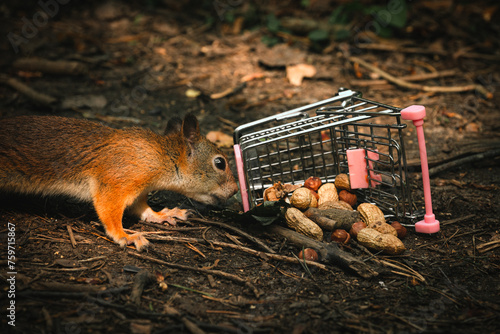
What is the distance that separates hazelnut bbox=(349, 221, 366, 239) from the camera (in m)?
2.80

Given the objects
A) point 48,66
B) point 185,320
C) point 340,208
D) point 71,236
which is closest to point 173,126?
point 71,236

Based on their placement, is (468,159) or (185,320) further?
(468,159)

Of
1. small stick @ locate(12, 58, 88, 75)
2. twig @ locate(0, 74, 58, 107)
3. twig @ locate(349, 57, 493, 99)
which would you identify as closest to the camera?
twig @ locate(0, 74, 58, 107)

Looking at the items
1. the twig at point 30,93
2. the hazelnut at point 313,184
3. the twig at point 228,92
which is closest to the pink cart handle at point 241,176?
the hazelnut at point 313,184

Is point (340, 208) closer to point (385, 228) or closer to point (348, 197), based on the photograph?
point (348, 197)

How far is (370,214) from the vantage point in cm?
292

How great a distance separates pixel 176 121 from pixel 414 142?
241 centimetres

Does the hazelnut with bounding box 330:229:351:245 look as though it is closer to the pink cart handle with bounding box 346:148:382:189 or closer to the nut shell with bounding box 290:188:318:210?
the nut shell with bounding box 290:188:318:210

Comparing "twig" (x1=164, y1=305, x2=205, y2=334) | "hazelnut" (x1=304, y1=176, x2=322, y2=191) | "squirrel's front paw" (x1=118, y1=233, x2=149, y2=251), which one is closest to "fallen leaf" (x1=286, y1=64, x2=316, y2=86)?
"hazelnut" (x1=304, y1=176, x2=322, y2=191)

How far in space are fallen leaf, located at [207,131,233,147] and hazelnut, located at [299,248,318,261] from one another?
185 cm

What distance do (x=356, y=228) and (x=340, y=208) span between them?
23cm

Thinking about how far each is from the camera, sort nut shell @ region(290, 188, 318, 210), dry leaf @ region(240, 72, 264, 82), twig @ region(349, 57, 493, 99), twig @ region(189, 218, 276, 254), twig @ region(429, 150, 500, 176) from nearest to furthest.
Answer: twig @ region(189, 218, 276, 254) < nut shell @ region(290, 188, 318, 210) < twig @ region(429, 150, 500, 176) < twig @ region(349, 57, 493, 99) < dry leaf @ region(240, 72, 264, 82)

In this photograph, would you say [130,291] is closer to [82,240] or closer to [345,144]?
[82,240]

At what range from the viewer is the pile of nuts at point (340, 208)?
2.66 metres
